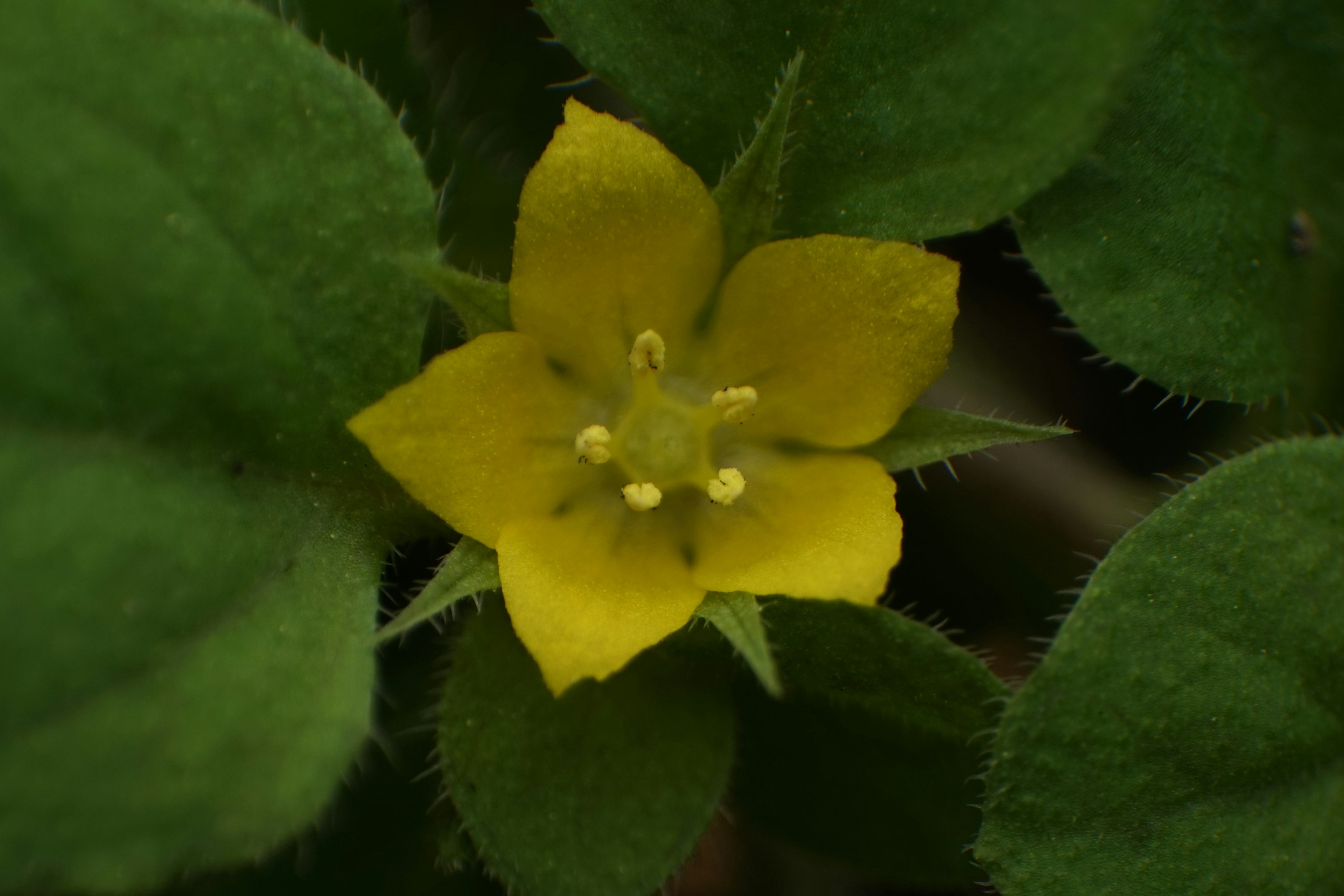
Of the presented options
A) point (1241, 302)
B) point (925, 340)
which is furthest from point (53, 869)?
point (1241, 302)

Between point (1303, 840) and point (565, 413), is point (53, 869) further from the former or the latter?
point (1303, 840)

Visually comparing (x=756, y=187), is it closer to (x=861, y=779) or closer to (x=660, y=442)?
(x=660, y=442)

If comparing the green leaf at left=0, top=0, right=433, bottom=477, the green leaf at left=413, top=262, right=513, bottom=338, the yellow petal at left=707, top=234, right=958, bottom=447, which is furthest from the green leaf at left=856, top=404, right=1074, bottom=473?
the green leaf at left=0, top=0, right=433, bottom=477

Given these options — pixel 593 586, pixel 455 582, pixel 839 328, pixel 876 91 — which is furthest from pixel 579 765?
pixel 876 91

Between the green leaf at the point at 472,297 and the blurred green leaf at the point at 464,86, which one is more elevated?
the green leaf at the point at 472,297

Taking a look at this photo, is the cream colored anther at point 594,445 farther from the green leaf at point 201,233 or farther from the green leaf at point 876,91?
the green leaf at point 876,91

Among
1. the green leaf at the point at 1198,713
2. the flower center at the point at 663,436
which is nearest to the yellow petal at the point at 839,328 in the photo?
the flower center at the point at 663,436
